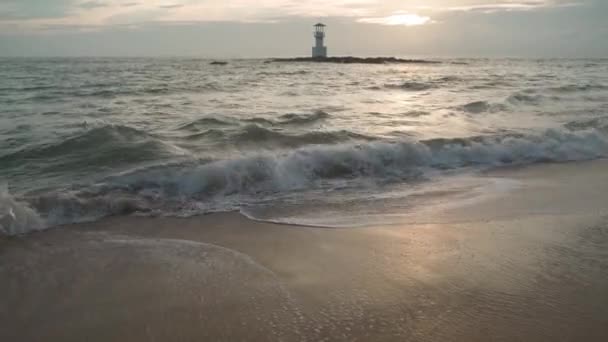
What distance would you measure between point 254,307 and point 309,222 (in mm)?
1735

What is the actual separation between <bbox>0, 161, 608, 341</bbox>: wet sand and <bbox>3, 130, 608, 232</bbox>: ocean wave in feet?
1.64

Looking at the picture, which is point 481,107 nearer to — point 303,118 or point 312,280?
point 303,118

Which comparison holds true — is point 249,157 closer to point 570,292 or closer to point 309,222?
point 309,222

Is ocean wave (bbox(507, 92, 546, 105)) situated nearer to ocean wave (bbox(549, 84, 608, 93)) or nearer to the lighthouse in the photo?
ocean wave (bbox(549, 84, 608, 93))

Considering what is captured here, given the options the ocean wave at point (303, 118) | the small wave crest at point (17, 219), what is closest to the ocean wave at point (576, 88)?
the ocean wave at point (303, 118)

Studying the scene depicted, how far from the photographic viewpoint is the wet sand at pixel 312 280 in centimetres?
270

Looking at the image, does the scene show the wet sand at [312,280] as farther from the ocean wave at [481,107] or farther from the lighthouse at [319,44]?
the lighthouse at [319,44]

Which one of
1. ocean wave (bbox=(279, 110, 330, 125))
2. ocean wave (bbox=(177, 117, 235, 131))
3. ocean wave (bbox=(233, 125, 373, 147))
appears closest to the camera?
ocean wave (bbox=(233, 125, 373, 147))

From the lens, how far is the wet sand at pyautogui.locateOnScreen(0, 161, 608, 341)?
2.70 metres

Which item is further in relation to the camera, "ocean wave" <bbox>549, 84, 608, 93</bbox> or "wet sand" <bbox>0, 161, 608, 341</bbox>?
"ocean wave" <bbox>549, 84, 608, 93</bbox>

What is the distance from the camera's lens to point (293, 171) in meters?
6.48

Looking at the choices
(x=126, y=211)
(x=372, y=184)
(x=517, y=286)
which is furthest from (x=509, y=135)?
(x=126, y=211)

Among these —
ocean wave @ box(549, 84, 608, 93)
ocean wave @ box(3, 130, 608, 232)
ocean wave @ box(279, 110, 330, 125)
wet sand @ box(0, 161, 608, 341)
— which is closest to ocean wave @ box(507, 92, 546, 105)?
ocean wave @ box(549, 84, 608, 93)

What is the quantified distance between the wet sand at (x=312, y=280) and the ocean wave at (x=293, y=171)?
50cm
